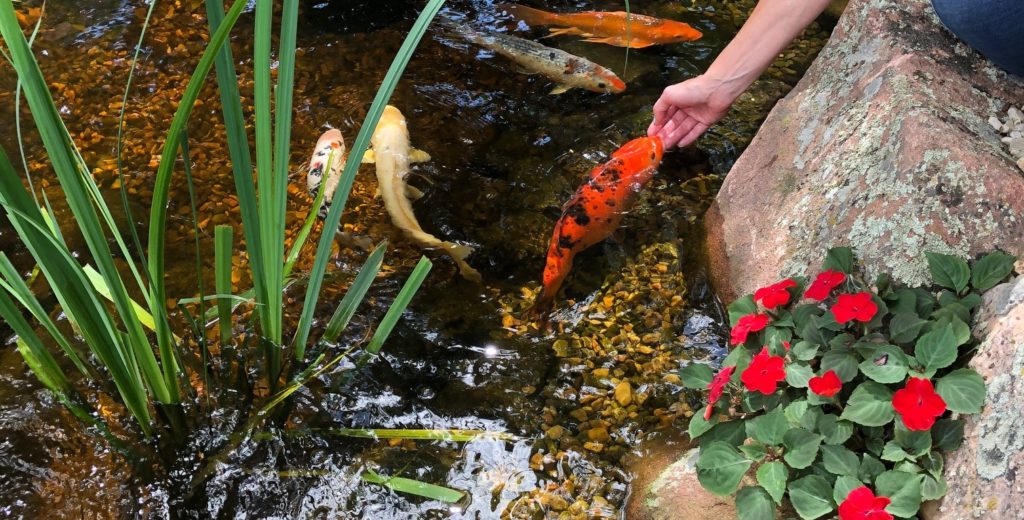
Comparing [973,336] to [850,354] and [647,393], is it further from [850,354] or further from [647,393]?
[647,393]

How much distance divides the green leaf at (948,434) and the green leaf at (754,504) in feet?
1.43

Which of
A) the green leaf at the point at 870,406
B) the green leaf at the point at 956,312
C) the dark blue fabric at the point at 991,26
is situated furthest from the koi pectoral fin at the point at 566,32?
the green leaf at the point at 870,406

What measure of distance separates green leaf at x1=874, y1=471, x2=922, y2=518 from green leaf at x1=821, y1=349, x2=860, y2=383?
268mm

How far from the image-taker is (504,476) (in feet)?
8.47

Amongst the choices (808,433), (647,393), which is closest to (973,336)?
(808,433)

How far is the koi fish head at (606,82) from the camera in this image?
4.32 metres

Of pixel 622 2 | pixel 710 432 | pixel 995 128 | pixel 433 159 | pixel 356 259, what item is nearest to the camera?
pixel 710 432

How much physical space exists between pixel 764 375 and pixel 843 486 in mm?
336

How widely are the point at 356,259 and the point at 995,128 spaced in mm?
2448

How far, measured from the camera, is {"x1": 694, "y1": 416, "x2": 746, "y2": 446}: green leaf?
218cm

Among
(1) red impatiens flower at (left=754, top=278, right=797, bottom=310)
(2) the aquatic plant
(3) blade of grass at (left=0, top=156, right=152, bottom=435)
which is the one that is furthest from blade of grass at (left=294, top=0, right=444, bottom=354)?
(1) red impatiens flower at (left=754, top=278, right=797, bottom=310)

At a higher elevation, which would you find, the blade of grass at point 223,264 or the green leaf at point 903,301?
the green leaf at point 903,301

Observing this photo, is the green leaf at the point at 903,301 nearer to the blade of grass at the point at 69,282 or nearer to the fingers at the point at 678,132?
the fingers at the point at 678,132

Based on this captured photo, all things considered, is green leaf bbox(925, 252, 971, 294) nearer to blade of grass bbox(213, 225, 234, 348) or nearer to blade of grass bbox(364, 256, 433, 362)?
blade of grass bbox(364, 256, 433, 362)
